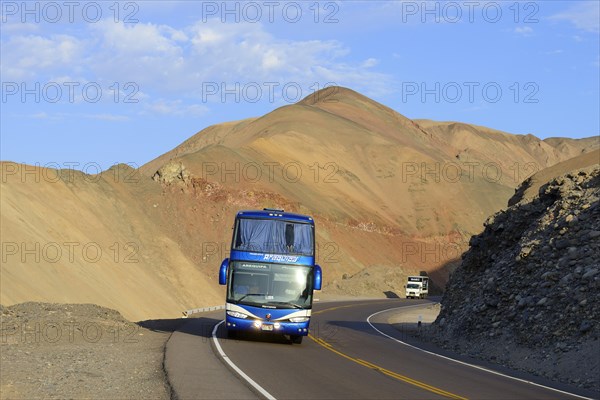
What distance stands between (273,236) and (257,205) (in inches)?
2693

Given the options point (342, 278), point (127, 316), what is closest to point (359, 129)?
point (342, 278)

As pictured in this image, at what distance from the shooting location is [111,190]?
226ft

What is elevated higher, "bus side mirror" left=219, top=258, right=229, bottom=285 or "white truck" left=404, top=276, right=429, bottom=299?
"bus side mirror" left=219, top=258, right=229, bottom=285

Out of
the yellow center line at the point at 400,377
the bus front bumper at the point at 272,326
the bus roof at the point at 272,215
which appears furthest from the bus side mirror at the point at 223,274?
the yellow center line at the point at 400,377

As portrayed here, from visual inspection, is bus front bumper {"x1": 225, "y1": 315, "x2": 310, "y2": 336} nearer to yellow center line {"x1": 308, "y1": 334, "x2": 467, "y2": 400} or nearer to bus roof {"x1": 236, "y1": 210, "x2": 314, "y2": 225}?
yellow center line {"x1": 308, "y1": 334, "x2": 467, "y2": 400}

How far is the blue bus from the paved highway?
874mm

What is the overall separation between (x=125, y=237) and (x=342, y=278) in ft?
116

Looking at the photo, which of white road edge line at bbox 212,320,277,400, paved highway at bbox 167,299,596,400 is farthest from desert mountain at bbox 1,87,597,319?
paved highway at bbox 167,299,596,400

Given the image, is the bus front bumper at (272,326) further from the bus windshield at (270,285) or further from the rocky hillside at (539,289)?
the rocky hillside at (539,289)

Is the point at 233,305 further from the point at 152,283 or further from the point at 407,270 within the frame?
the point at 407,270

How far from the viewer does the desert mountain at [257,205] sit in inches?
1832

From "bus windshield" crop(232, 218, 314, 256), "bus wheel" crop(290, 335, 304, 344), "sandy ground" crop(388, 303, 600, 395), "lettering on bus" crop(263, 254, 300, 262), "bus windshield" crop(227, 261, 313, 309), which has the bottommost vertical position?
"sandy ground" crop(388, 303, 600, 395)

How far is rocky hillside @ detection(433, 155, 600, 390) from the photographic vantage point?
2342 cm

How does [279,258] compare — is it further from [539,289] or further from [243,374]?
[539,289]
